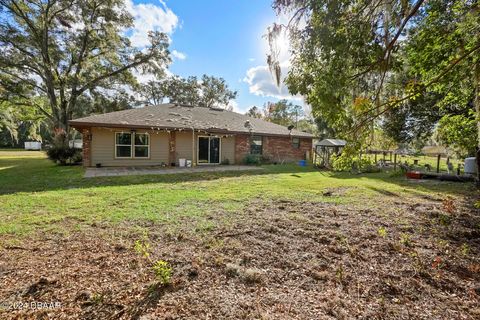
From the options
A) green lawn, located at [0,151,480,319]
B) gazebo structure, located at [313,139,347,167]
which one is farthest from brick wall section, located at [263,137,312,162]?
green lawn, located at [0,151,480,319]

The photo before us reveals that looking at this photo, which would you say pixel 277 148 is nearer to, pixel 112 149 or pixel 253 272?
pixel 112 149

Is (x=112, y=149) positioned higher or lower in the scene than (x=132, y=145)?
lower

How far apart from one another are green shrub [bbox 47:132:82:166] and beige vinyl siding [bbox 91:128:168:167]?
228cm

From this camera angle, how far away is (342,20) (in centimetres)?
380

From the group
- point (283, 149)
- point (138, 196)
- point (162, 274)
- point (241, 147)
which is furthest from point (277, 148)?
point (162, 274)

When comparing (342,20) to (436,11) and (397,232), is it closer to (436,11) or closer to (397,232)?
(436,11)

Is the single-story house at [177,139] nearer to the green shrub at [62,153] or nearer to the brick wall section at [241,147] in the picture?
the brick wall section at [241,147]

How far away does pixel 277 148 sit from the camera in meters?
17.0

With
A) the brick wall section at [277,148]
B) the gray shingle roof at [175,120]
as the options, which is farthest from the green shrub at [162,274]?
the brick wall section at [277,148]

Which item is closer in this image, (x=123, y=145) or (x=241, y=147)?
(x=123, y=145)

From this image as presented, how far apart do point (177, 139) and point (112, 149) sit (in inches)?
134

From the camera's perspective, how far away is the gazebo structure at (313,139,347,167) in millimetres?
14430

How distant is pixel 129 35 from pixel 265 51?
20029mm

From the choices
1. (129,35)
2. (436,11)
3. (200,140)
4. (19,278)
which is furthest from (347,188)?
(129,35)
